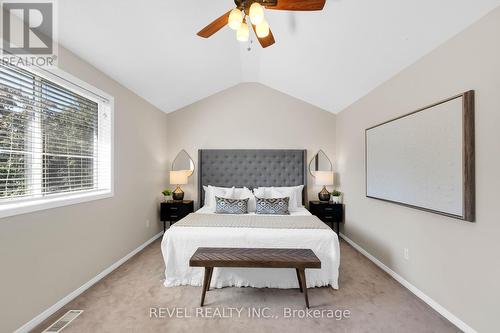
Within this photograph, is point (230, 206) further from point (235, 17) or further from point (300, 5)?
point (300, 5)

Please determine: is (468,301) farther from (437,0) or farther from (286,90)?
(286,90)

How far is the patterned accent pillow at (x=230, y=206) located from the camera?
11.7 ft

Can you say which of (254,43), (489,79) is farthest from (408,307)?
(254,43)

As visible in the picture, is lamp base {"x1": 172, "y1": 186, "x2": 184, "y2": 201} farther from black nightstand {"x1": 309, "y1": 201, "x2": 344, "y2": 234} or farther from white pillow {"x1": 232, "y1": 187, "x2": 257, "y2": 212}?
black nightstand {"x1": 309, "y1": 201, "x2": 344, "y2": 234}

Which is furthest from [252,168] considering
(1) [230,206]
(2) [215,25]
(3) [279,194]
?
(2) [215,25]

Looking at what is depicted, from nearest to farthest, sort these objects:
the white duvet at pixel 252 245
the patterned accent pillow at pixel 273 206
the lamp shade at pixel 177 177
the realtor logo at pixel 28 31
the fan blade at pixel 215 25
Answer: the realtor logo at pixel 28 31
the fan blade at pixel 215 25
the white duvet at pixel 252 245
the patterned accent pillow at pixel 273 206
the lamp shade at pixel 177 177

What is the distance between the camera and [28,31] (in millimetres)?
1921

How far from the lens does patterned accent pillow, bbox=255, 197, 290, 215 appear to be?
3.53 metres

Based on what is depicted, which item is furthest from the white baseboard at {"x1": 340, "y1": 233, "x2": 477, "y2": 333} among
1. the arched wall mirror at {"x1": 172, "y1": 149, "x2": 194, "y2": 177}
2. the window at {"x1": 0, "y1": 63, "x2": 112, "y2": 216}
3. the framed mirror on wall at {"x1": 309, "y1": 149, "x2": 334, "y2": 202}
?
the window at {"x1": 0, "y1": 63, "x2": 112, "y2": 216}

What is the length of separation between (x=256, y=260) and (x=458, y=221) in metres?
1.72

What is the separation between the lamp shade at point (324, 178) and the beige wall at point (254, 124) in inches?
12.0

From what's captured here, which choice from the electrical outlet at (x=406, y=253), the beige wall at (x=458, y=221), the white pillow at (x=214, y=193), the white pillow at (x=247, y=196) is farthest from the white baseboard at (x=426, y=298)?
the white pillow at (x=214, y=193)

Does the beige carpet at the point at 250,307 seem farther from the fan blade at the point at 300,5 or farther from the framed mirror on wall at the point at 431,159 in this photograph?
the fan blade at the point at 300,5

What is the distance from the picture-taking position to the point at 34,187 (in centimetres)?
204
